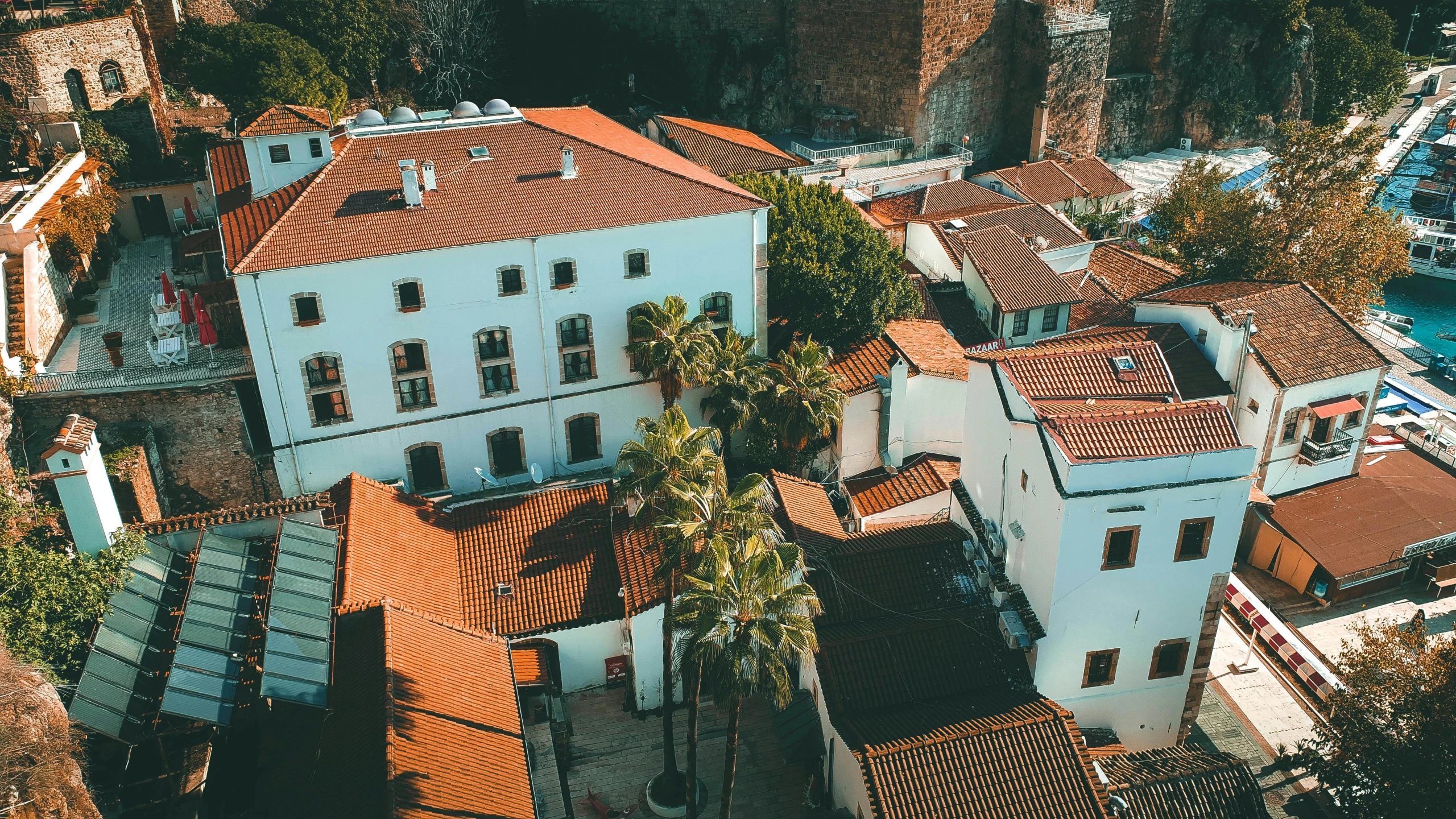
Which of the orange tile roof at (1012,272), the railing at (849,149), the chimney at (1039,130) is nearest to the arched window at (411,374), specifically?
the orange tile roof at (1012,272)

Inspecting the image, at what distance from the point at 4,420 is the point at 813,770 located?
25766 millimetres

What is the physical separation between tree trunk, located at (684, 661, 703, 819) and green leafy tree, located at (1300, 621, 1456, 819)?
15584mm

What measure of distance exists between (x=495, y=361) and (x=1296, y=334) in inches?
1169

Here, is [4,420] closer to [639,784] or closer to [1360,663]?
[639,784]

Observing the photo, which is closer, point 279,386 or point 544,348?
point 279,386

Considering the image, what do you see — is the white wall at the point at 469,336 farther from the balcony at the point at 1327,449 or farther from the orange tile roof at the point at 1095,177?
the orange tile roof at the point at 1095,177

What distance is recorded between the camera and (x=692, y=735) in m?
23.9

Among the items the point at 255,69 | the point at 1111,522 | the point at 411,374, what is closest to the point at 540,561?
the point at 411,374

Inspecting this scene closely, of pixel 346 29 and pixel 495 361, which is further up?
pixel 346 29

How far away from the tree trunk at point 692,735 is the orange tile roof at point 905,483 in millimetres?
12551

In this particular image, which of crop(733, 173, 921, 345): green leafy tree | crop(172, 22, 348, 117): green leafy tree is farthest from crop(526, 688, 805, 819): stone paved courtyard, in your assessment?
crop(172, 22, 348, 117): green leafy tree

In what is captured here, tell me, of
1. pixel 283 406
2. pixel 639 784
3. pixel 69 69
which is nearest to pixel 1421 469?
pixel 639 784

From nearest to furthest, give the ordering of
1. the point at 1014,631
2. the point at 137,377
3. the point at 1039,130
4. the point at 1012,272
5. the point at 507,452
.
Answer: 1. the point at 1014,631
2. the point at 137,377
3. the point at 507,452
4. the point at 1012,272
5. the point at 1039,130

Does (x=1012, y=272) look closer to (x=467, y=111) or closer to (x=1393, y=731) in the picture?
(x=467, y=111)
